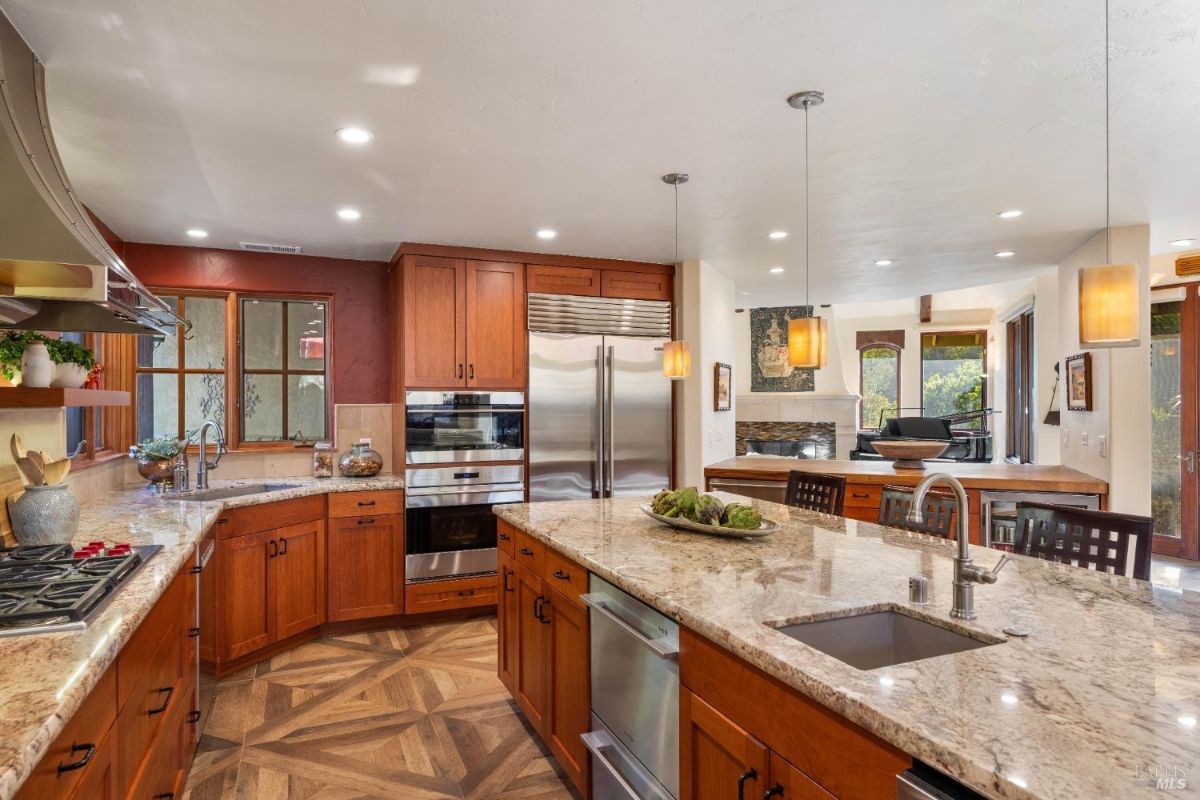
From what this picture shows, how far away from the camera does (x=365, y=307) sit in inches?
194

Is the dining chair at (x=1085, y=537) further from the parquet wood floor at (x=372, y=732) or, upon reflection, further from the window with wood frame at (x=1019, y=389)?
the window with wood frame at (x=1019, y=389)

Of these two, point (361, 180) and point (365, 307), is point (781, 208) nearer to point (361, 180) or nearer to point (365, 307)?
point (361, 180)

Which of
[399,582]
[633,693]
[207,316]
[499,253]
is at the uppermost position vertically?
[499,253]

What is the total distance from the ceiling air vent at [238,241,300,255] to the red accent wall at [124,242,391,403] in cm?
7

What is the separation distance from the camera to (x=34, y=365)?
2.39 metres

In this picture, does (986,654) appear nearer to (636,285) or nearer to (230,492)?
(230,492)

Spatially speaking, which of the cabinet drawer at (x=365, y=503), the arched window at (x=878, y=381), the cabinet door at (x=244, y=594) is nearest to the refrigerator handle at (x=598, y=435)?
the cabinet drawer at (x=365, y=503)

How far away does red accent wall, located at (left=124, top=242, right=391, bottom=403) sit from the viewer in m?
4.48

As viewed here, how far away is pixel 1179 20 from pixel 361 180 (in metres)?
2.99

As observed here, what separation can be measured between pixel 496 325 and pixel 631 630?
3099mm

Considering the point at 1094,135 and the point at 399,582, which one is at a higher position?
the point at 1094,135

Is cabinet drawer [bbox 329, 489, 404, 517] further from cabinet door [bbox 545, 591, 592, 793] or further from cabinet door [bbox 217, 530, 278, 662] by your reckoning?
cabinet door [bbox 545, 591, 592, 793]

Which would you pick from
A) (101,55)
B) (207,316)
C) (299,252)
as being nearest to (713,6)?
(101,55)

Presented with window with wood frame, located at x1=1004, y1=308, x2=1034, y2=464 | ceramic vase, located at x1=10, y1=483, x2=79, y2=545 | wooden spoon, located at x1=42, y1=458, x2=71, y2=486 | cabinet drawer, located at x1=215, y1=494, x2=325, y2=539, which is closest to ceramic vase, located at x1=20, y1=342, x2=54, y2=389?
wooden spoon, located at x1=42, y1=458, x2=71, y2=486
